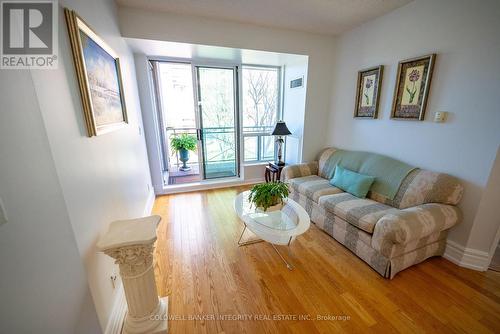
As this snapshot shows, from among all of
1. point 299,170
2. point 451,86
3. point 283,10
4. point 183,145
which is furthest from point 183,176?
point 451,86

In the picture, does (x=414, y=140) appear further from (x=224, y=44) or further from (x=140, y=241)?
(x=140, y=241)

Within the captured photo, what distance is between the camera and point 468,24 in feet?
5.52

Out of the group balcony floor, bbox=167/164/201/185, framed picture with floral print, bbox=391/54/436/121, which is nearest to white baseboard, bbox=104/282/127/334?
balcony floor, bbox=167/164/201/185

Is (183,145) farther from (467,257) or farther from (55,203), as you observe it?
(467,257)

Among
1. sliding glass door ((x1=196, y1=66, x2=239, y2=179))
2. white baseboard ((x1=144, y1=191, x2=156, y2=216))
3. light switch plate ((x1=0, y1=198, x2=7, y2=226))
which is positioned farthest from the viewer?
sliding glass door ((x1=196, y1=66, x2=239, y2=179))

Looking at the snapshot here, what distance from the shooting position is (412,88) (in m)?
2.10

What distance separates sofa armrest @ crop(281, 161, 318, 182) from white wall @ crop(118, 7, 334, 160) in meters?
0.38

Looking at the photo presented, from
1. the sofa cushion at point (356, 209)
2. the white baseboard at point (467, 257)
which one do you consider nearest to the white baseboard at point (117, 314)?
the sofa cushion at point (356, 209)

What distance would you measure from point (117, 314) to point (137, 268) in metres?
0.46

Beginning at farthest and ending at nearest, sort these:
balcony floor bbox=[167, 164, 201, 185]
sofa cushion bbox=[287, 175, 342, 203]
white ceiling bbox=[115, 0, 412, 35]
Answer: balcony floor bbox=[167, 164, 201, 185] < sofa cushion bbox=[287, 175, 342, 203] < white ceiling bbox=[115, 0, 412, 35]

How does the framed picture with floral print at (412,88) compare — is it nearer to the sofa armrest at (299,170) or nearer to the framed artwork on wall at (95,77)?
the sofa armrest at (299,170)

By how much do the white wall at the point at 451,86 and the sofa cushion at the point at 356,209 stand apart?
0.69 m

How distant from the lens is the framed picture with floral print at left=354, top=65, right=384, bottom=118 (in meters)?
2.45

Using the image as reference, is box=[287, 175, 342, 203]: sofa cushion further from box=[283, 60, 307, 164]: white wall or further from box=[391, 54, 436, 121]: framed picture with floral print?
box=[391, 54, 436, 121]: framed picture with floral print
